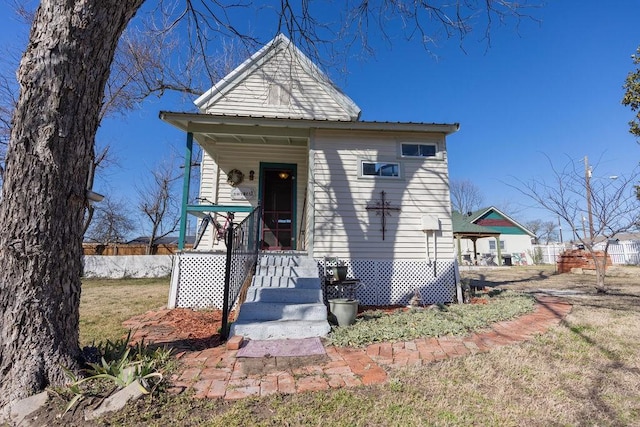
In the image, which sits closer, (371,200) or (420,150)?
(371,200)

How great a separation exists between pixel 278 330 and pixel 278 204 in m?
4.75

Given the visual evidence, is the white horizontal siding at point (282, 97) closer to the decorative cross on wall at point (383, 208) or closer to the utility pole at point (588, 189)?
the decorative cross on wall at point (383, 208)

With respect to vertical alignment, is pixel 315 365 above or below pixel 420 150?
below

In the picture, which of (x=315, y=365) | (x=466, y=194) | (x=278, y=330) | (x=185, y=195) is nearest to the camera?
(x=315, y=365)

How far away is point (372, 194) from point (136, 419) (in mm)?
5684

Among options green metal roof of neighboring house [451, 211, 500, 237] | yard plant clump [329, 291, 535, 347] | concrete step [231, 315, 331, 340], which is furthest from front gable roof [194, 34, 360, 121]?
green metal roof of neighboring house [451, 211, 500, 237]

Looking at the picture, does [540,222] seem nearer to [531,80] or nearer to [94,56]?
[531,80]

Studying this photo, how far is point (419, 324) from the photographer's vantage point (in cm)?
416

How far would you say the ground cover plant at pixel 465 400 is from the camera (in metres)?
2.04

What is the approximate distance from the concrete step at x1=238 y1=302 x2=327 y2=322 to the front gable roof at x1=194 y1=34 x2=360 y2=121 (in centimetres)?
554

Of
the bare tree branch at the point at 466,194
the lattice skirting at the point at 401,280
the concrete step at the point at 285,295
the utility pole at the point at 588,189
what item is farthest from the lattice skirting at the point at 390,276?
the bare tree branch at the point at 466,194

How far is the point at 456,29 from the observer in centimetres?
501

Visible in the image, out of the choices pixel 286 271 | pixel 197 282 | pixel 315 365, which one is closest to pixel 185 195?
pixel 197 282

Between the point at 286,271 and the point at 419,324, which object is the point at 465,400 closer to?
the point at 419,324
